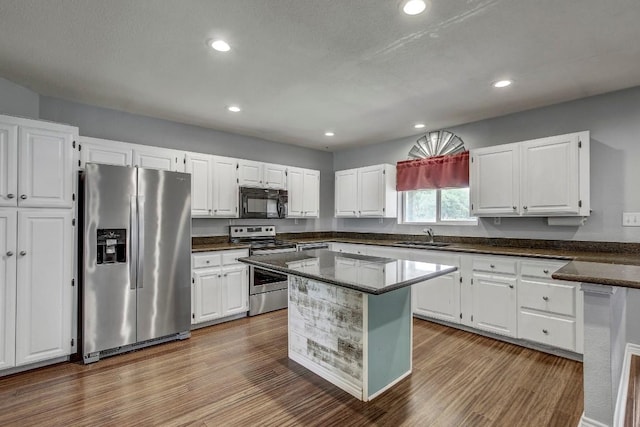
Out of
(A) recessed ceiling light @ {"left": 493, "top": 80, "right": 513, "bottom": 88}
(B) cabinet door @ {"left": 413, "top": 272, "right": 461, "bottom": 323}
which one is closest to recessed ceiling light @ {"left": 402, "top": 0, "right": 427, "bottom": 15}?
(A) recessed ceiling light @ {"left": 493, "top": 80, "right": 513, "bottom": 88}

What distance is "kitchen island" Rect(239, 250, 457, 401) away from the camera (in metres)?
2.16

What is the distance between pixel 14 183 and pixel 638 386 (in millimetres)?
5160

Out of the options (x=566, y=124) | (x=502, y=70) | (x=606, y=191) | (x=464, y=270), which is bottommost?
(x=464, y=270)

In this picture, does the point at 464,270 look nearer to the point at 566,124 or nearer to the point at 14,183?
the point at 566,124

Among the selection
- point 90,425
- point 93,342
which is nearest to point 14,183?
point 93,342

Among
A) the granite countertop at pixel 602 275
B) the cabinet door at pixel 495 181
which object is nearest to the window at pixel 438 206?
the cabinet door at pixel 495 181

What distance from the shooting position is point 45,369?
269 centimetres

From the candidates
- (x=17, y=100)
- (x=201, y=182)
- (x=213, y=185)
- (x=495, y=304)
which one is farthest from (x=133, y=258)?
(x=495, y=304)

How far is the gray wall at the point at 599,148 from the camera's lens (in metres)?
3.01

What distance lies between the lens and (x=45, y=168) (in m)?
2.67

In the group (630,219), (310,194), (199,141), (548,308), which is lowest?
(548,308)

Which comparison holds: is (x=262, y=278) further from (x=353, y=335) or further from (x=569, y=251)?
(x=569, y=251)

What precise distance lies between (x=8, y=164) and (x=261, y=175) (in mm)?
2676

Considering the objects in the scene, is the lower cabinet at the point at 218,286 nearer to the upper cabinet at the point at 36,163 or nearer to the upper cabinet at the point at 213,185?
the upper cabinet at the point at 213,185
